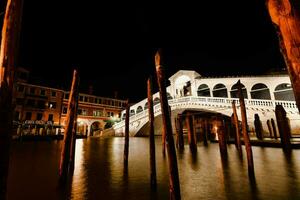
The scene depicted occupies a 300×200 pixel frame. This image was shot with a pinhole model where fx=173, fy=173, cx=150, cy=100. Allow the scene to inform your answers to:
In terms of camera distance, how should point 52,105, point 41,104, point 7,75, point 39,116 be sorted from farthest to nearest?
point 52,105, point 41,104, point 39,116, point 7,75

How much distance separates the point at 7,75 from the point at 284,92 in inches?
846

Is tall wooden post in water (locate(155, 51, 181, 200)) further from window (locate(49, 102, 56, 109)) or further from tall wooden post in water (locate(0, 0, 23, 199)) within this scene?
window (locate(49, 102, 56, 109))

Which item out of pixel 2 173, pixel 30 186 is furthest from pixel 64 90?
pixel 2 173

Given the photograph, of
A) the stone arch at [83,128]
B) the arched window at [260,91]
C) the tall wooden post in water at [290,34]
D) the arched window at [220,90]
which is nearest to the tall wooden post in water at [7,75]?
the tall wooden post in water at [290,34]

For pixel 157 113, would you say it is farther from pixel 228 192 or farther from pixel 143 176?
pixel 228 192

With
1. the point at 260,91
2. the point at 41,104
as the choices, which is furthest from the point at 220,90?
the point at 41,104

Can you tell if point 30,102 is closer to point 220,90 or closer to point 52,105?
point 52,105

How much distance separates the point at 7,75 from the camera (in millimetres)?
2486

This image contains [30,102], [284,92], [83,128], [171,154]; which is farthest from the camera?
[83,128]

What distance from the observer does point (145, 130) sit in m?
27.2

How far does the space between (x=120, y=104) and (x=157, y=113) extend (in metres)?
19.3

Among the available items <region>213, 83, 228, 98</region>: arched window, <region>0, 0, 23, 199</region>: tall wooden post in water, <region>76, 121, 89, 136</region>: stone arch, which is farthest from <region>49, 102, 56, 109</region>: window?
<region>0, 0, 23, 199</region>: tall wooden post in water

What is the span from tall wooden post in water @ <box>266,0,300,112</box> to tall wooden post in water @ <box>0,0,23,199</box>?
329 centimetres

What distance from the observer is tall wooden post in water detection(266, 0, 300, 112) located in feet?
4.83
